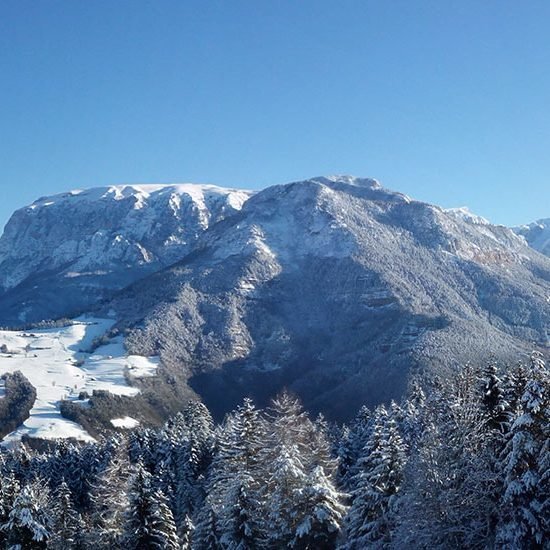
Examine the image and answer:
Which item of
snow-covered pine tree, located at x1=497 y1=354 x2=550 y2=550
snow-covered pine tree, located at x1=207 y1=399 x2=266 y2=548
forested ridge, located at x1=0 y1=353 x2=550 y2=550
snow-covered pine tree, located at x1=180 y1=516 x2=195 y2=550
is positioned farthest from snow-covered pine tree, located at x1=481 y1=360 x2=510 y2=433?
snow-covered pine tree, located at x1=180 y1=516 x2=195 y2=550

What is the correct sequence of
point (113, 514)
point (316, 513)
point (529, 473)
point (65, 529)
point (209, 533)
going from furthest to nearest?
1. point (65, 529)
2. point (113, 514)
3. point (209, 533)
4. point (316, 513)
5. point (529, 473)

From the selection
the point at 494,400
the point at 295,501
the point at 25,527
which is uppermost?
the point at 494,400

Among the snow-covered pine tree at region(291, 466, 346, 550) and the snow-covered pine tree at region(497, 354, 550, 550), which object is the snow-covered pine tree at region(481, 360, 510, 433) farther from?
the snow-covered pine tree at region(291, 466, 346, 550)

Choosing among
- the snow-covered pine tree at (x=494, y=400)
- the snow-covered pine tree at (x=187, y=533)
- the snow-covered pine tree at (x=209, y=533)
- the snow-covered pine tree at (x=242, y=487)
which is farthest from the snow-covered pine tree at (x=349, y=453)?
the snow-covered pine tree at (x=494, y=400)

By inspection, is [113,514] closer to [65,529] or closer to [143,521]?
[143,521]

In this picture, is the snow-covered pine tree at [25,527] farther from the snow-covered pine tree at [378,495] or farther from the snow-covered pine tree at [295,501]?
the snow-covered pine tree at [378,495]

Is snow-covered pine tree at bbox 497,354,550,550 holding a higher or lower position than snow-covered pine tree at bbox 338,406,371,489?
higher

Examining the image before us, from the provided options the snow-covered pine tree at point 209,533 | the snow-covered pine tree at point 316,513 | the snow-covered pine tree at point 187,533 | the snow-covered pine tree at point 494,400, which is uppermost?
the snow-covered pine tree at point 494,400

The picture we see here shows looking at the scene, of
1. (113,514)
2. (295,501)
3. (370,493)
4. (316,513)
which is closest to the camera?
(316,513)

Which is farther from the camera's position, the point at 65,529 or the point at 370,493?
the point at 65,529

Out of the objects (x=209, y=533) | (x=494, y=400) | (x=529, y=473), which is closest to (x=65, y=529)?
(x=209, y=533)

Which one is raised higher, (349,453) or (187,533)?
(349,453)
